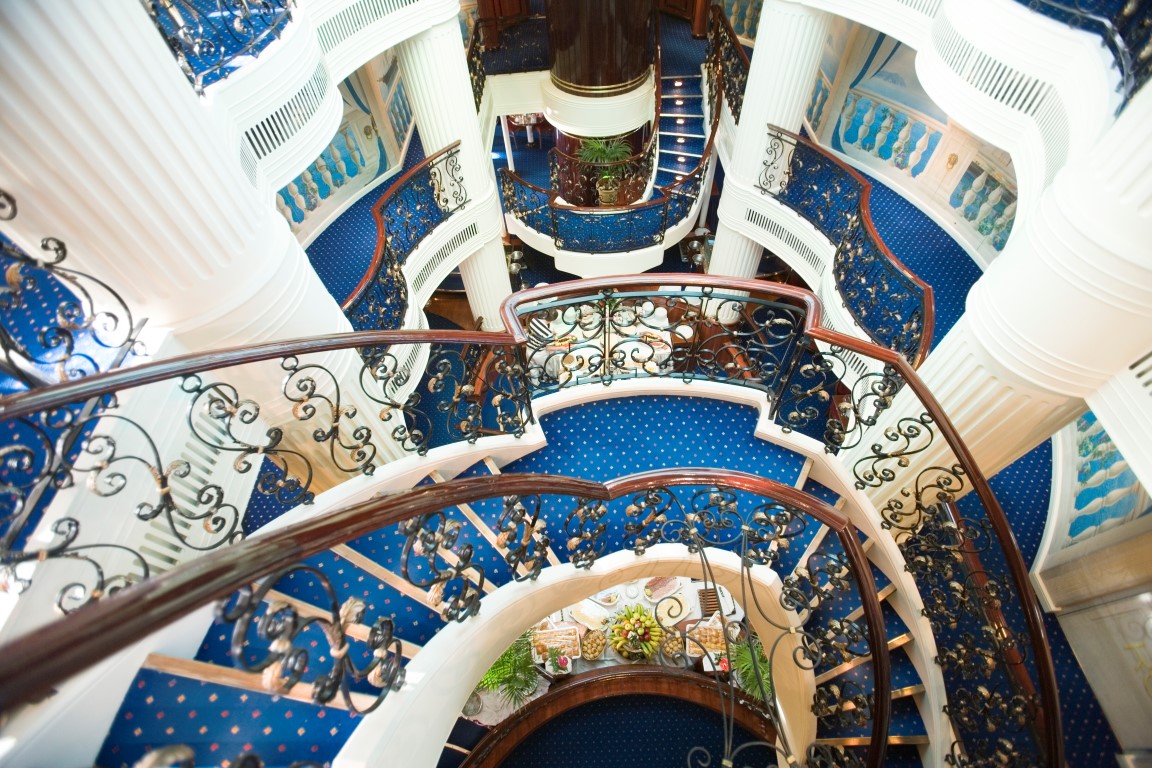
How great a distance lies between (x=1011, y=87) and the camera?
3.89m

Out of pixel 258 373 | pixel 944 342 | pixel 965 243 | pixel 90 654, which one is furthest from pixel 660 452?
pixel 965 243

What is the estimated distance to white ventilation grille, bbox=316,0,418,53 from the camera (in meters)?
4.82

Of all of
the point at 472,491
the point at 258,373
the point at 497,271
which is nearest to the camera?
the point at 472,491

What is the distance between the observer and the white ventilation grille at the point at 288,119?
3.99 m

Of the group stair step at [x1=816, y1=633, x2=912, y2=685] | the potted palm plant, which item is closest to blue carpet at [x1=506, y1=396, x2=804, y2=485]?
stair step at [x1=816, y1=633, x2=912, y2=685]

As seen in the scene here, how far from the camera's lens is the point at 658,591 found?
7.20 metres

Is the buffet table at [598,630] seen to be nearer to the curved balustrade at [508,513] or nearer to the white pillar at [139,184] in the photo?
the curved balustrade at [508,513]

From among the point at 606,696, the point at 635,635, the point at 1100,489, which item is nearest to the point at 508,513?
the point at 606,696

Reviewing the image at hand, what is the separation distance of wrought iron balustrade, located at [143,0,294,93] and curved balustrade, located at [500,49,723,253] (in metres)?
4.26

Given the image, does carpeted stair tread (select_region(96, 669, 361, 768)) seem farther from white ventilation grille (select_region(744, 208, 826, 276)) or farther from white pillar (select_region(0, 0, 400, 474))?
white ventilation grille (select_region(744, 208, 826, 276))

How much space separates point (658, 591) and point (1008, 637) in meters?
4.71

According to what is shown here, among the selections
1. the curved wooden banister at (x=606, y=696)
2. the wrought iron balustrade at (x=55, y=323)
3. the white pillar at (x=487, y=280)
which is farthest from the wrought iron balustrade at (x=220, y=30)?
the curved wooden banister at (x=606, y=696)

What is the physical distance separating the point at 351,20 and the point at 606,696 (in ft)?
21.8

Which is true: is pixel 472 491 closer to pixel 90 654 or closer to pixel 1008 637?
pixel 90 654
